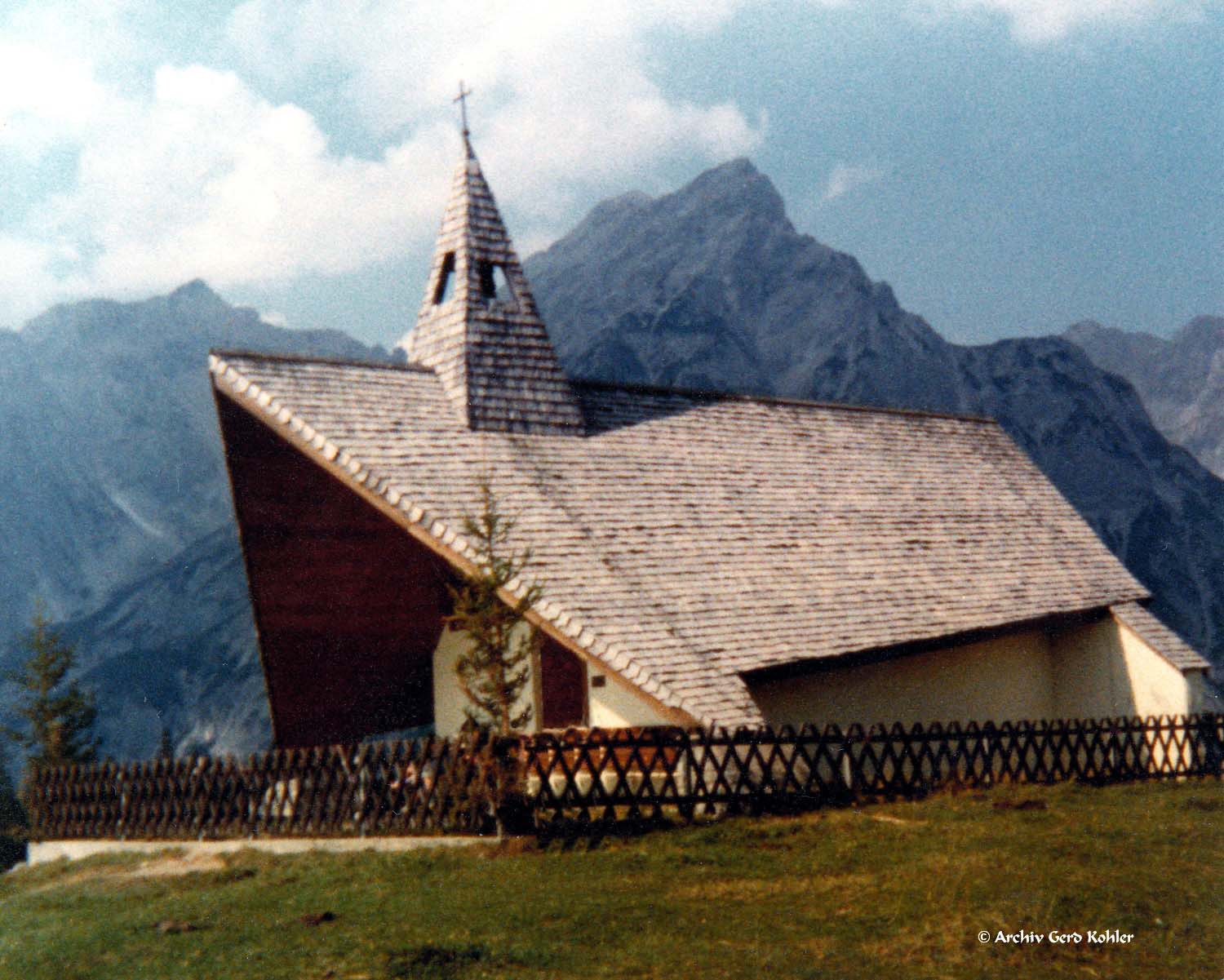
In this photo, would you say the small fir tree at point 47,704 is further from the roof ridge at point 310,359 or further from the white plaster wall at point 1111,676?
the white plaster wall at point 1111,676

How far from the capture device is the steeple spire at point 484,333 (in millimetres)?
17797

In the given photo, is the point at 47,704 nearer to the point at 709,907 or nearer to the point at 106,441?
the point at 709,907

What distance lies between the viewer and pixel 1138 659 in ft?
65.9

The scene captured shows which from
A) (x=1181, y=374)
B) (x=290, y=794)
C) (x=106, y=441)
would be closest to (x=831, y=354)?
(x=1181, y=374)

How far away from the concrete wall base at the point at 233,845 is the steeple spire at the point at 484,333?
682 cm

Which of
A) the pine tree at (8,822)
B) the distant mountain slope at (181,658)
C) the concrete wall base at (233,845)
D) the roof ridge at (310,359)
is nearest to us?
the concrete wall base at (233,845)

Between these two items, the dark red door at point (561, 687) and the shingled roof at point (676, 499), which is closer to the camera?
the shingled roof at point (676, 499)

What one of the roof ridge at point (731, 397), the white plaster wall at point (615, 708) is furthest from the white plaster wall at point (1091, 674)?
the white plaster wall at point (615, 708)

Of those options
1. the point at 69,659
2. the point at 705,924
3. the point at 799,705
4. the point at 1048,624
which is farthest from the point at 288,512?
the point at 69,659

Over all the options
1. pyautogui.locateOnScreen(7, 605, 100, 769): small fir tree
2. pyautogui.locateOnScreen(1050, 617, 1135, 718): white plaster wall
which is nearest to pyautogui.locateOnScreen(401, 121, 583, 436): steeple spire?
pyautogui.locateOnScreen(1050, 617, 1135, 718): white plaster wall

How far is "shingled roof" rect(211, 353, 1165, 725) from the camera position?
46.4 feet

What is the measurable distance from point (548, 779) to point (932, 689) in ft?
29.5

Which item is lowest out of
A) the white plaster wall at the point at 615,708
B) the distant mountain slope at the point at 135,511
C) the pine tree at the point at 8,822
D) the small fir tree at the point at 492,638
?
the pine tree at the point at 8,822

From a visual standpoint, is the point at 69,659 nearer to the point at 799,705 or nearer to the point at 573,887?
the point at 799,705
